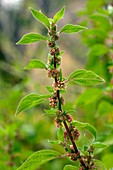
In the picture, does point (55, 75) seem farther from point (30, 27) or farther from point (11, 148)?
point (30, 27)

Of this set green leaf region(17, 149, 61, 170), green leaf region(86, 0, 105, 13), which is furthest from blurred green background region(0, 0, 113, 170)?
green leaf region(17, 149, 61, 170)

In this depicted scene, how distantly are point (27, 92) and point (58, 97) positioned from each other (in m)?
1.73

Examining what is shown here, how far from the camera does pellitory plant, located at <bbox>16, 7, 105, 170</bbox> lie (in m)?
0.67

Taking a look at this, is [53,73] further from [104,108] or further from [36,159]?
[104,108]

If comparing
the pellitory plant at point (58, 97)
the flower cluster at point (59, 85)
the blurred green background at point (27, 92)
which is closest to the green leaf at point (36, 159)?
A: the pellitory plant at point (58, 97)

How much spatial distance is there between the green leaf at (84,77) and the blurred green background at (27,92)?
0.33 meters

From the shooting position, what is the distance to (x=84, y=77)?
69cm

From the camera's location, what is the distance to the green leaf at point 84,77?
2.24 feet

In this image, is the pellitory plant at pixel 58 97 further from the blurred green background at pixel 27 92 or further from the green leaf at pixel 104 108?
the green leaf at pixel 104 108

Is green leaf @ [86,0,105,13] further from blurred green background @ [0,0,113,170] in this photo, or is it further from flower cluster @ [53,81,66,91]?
flower cluster @ [53,81,66,91]

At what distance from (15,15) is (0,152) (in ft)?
7.65

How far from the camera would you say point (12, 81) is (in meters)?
2.63

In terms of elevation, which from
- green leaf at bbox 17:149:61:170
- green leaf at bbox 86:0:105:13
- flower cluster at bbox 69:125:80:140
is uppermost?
green leaf at bbox 86:0:105:13

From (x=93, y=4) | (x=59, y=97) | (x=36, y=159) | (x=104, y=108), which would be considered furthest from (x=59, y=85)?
(x=93, y=4)
